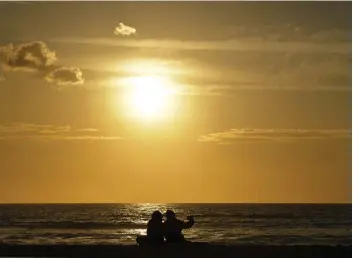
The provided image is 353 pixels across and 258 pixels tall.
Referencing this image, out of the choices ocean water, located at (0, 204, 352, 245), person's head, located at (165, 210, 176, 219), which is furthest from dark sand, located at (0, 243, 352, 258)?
person's head, located at (165, 210, 176, 219)

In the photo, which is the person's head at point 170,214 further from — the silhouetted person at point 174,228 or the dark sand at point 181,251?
the dark sand at point 181,251

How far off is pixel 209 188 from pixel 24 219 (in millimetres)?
775

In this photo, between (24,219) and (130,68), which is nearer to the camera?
(24,219)

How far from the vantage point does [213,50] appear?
221 cm

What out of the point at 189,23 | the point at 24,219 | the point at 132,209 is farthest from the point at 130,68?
the point at 24,219

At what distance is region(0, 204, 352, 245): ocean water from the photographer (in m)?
2.11

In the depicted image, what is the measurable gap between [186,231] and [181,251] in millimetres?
86

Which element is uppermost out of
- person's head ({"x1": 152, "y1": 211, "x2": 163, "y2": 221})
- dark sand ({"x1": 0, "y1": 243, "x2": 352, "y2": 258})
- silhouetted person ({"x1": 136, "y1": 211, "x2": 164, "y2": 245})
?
person's head ({"x1": 152, "y1": 211, "x2": 163, "y2": 221})

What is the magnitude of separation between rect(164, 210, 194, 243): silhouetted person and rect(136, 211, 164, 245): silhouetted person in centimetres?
3

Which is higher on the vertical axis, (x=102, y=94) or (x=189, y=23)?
(x=189, y=23)

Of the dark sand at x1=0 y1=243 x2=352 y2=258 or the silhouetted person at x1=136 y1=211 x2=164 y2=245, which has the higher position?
the silhouetted person at x1=136 y1=211 x2=164 y2=245

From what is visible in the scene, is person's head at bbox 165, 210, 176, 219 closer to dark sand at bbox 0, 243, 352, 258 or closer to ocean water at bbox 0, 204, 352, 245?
ocean water at bbox 0, 204, 352, 245

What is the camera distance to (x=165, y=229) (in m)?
2.14

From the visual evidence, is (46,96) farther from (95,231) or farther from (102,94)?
(95,231)
